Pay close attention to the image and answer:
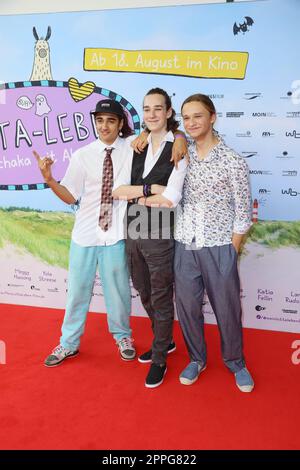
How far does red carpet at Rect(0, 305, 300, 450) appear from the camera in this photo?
6.33 feet

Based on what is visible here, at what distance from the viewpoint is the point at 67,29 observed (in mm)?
3145

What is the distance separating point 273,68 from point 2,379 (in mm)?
2604

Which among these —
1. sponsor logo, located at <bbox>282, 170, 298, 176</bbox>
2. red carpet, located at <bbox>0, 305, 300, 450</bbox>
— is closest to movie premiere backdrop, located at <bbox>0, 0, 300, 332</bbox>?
sponsor logo, located at <bbox>282, 170, 298, 176</bbox>

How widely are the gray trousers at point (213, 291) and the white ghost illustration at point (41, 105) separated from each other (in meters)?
1.68

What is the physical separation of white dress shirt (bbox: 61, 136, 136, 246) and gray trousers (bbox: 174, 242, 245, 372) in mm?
436

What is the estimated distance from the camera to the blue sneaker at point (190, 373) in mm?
2379


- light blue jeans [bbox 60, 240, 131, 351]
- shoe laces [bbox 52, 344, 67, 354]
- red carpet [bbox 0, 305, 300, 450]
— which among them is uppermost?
light blue jeans [bbox 60, 240, 131, 351]

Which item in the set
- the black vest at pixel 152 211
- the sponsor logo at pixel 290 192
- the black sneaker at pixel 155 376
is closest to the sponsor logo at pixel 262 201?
the sponsor logo at pixel 290 192

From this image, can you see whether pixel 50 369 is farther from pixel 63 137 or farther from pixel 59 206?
pixel 63 137

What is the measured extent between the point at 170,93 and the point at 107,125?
0.88m

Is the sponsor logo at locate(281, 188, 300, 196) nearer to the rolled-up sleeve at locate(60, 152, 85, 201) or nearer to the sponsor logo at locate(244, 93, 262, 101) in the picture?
the sponsor logo at locate(244, 93, 262, 101)

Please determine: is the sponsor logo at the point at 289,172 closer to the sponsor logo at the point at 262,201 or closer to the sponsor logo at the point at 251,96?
the sponsor logo at the point at 262,201

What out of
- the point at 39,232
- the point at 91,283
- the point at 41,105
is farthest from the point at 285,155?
the point at 39,232

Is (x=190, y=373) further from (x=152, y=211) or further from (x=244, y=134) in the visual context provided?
(x=244, y=134)
